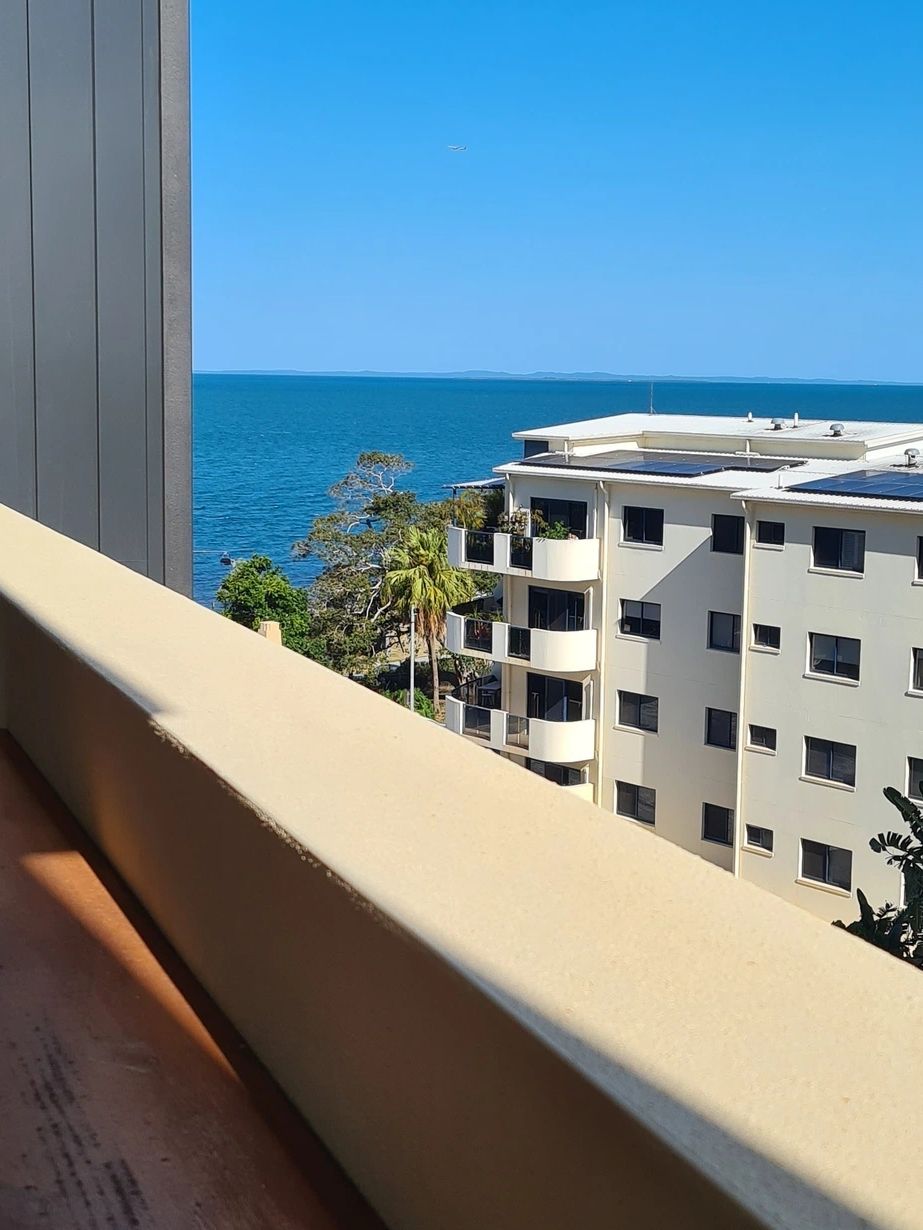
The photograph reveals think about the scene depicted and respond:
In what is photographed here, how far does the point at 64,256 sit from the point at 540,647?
13.2 meters

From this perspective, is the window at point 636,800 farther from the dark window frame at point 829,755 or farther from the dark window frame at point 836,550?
the dark window frame at point 836,550

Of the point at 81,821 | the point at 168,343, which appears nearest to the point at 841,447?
the point at 168,343

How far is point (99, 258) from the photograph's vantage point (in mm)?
2482

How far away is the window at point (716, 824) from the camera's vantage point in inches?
591

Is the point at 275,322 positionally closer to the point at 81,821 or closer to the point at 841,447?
the point at 841,447

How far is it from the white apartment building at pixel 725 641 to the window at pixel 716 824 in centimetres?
3

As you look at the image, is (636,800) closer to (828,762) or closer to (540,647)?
(540,647)

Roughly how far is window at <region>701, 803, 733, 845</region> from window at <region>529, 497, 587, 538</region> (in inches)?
144

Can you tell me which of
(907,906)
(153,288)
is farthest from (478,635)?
(153,288)

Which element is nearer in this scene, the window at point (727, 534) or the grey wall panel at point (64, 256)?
the grey wall panel at point (64, 256)

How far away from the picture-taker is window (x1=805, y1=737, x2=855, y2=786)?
45.2 ft

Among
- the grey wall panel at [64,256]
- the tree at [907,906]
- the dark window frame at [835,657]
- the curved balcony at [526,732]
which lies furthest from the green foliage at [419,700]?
the grey wall panel at [64,256]

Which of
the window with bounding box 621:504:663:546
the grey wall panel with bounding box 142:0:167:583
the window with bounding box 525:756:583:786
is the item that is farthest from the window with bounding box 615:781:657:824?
the grey wall panel with bounding box 142:0:167:583

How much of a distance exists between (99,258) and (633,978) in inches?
89.2
